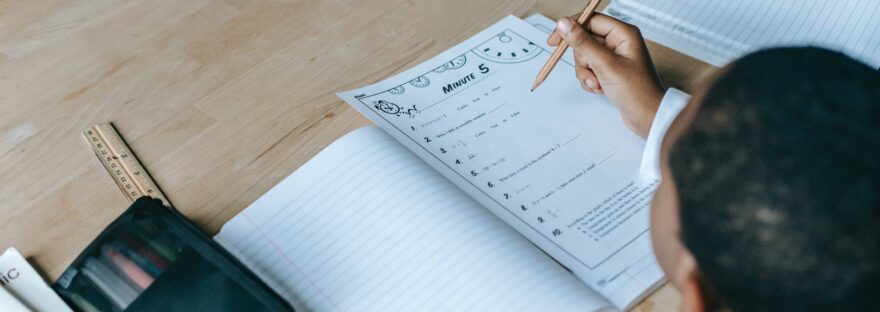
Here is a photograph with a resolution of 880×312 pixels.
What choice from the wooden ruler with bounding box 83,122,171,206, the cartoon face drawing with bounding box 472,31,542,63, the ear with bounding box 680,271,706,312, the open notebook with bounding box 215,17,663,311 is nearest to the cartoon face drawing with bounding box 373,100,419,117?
the open notebook with bounding box 215,17,663,311

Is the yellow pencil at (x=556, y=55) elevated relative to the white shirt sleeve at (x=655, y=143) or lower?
elevated

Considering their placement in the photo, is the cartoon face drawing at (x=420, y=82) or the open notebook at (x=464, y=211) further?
the cartoon face drawing at (x=420, y=82)

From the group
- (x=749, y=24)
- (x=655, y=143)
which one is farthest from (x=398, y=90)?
(x=749, y=24)

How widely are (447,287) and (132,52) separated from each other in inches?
21.1

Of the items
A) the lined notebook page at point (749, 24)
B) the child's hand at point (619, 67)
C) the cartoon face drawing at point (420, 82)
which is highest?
the cartoon face drawing at point (420, 82)

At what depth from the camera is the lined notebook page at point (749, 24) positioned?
0.86m

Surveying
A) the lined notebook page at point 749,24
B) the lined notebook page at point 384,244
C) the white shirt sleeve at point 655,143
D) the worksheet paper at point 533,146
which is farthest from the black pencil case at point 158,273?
the lined notebook page at point 749,24

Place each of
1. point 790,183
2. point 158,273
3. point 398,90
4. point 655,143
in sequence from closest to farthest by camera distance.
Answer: point 790,183
point 158,273
point 655,143
point 398,90

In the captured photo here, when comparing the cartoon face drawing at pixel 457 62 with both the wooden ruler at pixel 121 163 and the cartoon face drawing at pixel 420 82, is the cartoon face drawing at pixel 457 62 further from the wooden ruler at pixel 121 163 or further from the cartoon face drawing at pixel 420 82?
the wooden ruler at pixel 121 163

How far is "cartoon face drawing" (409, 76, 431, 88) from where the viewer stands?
0.83 metres

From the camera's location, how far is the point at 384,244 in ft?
2.05

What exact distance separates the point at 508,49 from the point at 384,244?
0.35m

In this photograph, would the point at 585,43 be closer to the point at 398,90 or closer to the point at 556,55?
the point at 556,55

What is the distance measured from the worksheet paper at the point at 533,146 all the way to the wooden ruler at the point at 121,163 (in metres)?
0.22
